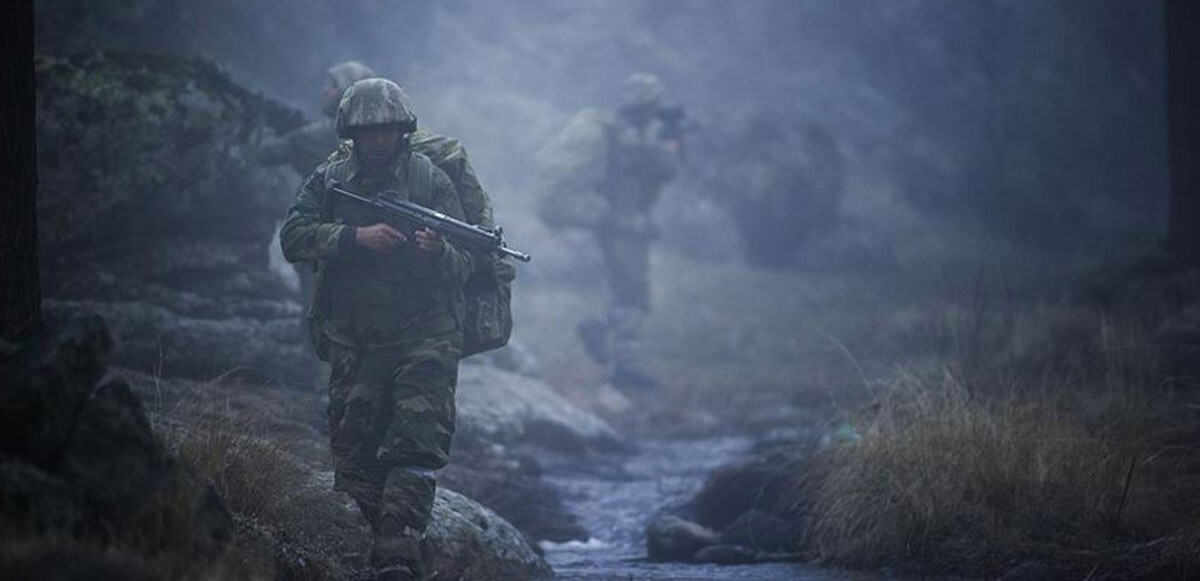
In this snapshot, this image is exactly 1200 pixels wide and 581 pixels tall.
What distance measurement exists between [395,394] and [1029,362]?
5.89m

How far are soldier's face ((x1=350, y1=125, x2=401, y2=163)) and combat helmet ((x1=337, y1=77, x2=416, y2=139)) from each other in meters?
0.03

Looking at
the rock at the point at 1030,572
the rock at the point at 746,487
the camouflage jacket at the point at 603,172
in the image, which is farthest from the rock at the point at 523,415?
the rock at the point at 1030,572

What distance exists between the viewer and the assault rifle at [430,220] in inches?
217

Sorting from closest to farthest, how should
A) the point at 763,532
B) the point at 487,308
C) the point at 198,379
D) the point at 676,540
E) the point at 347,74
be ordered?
1. the point at 487,308
2. the point at 676,540
3. the point at 763,532
4. the point at 198,379
5. the point at 347,74

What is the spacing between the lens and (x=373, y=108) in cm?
554

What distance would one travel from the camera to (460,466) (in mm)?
8141

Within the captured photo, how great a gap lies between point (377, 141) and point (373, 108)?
0.51 ft

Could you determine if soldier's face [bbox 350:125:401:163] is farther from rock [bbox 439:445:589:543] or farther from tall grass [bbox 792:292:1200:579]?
tall grass [bbox 792:292:1200:579]

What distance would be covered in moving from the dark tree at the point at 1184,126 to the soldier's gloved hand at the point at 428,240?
30.6ft

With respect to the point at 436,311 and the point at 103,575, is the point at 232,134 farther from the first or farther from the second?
the point at 103,575

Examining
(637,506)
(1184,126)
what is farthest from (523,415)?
(1184,126)

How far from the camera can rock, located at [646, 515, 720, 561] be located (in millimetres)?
6961

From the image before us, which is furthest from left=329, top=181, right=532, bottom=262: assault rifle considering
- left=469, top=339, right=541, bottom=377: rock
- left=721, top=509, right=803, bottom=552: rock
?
left=469, top=339, right=541, bottom=377: rock

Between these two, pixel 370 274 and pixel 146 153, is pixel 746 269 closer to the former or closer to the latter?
pixel 146 153
